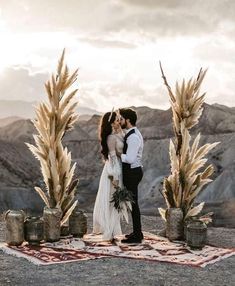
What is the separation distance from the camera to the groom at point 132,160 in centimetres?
842

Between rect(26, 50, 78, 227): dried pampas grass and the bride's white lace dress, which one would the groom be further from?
rect(26, 50, 78, 227): dried pampas grass

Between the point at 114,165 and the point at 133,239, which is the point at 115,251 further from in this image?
the point at 114,165

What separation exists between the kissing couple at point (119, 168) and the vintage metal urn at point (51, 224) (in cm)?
64

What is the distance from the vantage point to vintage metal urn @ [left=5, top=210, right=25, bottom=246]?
8477mm

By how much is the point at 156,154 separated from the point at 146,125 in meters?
17.8

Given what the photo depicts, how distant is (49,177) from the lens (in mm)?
9047

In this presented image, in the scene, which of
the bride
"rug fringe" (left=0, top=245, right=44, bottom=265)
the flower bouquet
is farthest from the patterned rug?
the flower bouquet

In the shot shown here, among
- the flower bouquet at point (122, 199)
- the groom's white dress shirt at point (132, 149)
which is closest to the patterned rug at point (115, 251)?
the flower bouquet at point (122, 199)

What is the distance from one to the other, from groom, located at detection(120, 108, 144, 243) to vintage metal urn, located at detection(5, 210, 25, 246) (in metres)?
1.50

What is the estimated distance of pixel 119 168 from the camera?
8.78 meters

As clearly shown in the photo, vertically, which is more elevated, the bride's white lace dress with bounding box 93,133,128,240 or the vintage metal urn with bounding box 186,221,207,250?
the bride's white lace dress with bounding box 93,133,128,240

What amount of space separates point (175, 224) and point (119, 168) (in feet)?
4.05

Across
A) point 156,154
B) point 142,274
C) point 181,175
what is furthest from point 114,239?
point 156,154

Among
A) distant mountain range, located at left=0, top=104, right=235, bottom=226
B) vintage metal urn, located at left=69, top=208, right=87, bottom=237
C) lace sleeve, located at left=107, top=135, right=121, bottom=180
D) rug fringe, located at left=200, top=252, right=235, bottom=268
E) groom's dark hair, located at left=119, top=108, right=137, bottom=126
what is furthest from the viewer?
distant mountain range, located at left=0, top=104, right=235, bottom=226
